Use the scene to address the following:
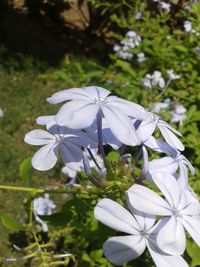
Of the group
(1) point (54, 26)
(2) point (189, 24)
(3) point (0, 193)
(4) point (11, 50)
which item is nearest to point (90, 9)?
(1) point (54, 26)

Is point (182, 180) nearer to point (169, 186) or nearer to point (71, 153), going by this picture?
point (169, 186)

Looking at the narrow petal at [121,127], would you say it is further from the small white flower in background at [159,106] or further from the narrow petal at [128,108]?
the small white flower in background at [159,106]

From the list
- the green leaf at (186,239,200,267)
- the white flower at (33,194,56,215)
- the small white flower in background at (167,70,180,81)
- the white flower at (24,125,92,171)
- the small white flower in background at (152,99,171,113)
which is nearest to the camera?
the white flower at (24,125,92,171)

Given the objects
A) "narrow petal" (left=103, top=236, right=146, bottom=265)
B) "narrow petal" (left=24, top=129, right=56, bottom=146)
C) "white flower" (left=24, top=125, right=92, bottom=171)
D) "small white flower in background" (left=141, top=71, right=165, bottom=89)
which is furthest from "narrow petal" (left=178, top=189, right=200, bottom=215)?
"small white flower in background" (left=141, top=71, right=165, bottom=89)

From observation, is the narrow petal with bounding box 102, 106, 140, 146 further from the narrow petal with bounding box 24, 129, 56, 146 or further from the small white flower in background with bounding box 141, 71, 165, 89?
the small white flower in background with bounding box 141, 71, 165, 89

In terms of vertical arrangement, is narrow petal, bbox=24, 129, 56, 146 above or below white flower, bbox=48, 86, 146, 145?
below

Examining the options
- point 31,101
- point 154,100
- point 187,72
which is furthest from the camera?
point 31,101

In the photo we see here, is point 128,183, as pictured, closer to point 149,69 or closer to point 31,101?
point 149,69
